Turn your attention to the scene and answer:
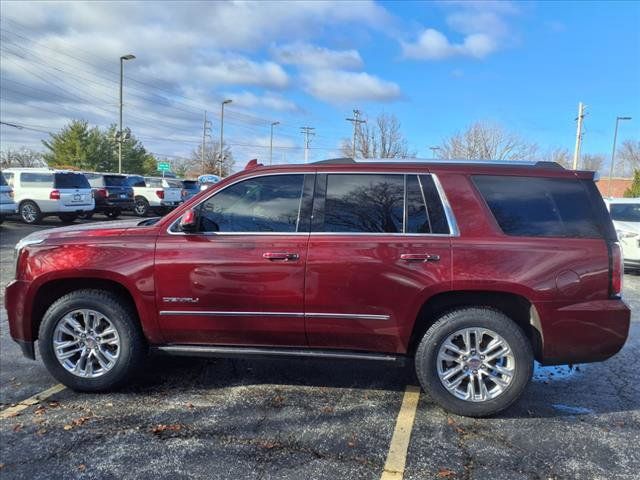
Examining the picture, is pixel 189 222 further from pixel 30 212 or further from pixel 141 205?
pixel 141 205

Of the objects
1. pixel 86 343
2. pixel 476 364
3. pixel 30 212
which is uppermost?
pixel 30 212

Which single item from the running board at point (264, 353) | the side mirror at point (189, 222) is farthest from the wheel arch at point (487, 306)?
the side mirror at point (189, 222)

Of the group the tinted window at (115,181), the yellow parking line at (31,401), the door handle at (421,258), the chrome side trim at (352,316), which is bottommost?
the yellow parking line at (31,401)

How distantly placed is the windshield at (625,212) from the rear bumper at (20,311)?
11.0 m

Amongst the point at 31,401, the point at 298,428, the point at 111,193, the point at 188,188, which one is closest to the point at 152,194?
the point at 111,193

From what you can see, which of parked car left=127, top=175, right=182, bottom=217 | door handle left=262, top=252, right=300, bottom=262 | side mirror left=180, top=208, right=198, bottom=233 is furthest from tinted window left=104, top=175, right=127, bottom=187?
door handle left=262, top=252, right=300, bottom=262

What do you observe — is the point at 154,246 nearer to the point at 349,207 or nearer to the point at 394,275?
the point at 349,207

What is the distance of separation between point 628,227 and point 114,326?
9.97 meters

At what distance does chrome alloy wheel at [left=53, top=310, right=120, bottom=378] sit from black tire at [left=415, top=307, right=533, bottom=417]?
238 centimetres

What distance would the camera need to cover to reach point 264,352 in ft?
12.8

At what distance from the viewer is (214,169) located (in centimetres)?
6856

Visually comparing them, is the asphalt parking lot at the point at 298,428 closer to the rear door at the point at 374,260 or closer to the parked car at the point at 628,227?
the rear door at the point at 374,260

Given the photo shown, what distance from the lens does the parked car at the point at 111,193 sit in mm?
19234

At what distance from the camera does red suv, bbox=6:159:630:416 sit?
11.9ft
